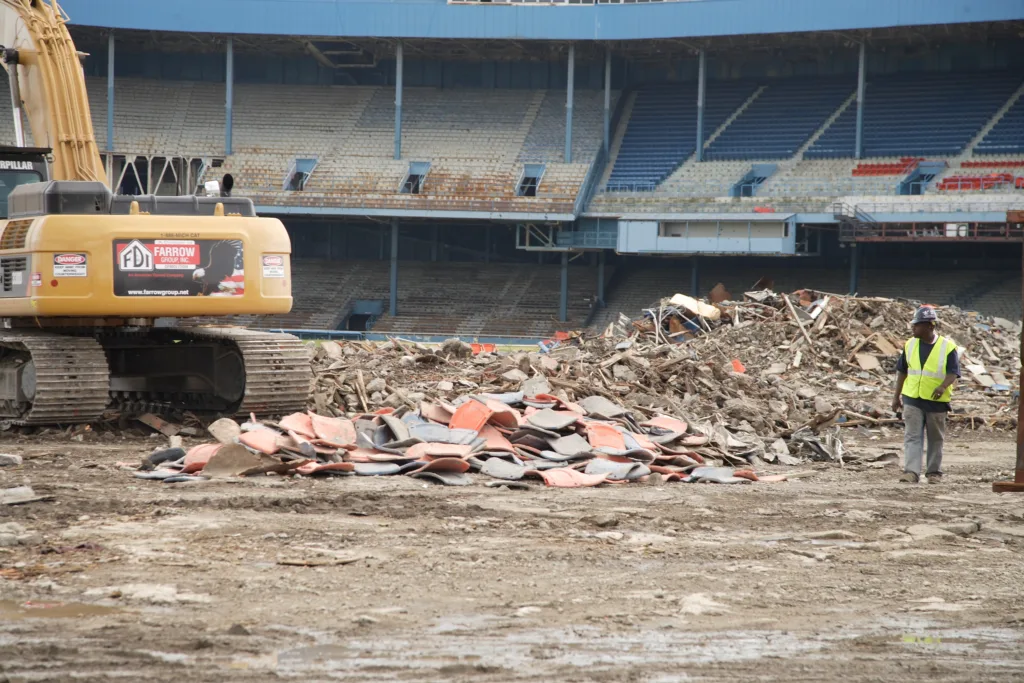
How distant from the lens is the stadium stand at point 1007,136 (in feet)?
113

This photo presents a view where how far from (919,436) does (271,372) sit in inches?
247

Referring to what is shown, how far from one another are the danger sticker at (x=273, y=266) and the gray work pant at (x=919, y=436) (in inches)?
237

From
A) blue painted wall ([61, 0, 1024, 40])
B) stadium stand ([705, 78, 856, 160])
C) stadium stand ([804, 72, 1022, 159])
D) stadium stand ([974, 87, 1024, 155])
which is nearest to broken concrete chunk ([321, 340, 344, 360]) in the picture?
blue painted wall ([61, 0, 1024, 40])

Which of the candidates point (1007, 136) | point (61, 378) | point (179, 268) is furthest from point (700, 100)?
point (61, 378)

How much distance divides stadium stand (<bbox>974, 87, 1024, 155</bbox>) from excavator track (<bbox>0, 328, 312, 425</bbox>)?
1048 inches

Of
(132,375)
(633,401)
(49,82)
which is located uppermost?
(49,82)

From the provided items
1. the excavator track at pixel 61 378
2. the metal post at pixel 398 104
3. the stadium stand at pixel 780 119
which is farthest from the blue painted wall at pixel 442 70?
Answer: the excavator track at pixel 61 378

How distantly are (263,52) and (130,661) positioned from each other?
1535 inches

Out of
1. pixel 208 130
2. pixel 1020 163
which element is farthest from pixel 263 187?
pixel 1020 163

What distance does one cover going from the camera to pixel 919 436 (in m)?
11.1

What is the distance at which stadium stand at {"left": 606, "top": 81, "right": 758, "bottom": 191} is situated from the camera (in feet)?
126

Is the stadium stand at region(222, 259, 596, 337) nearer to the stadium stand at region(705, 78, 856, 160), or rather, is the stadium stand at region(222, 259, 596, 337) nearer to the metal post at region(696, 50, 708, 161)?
the metal post at region(696, 50, 708, 161)

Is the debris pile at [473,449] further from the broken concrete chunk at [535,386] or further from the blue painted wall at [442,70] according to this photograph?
the blue painted wall at [442,70]

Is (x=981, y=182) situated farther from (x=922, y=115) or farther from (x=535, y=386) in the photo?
(x=535, y=386)
